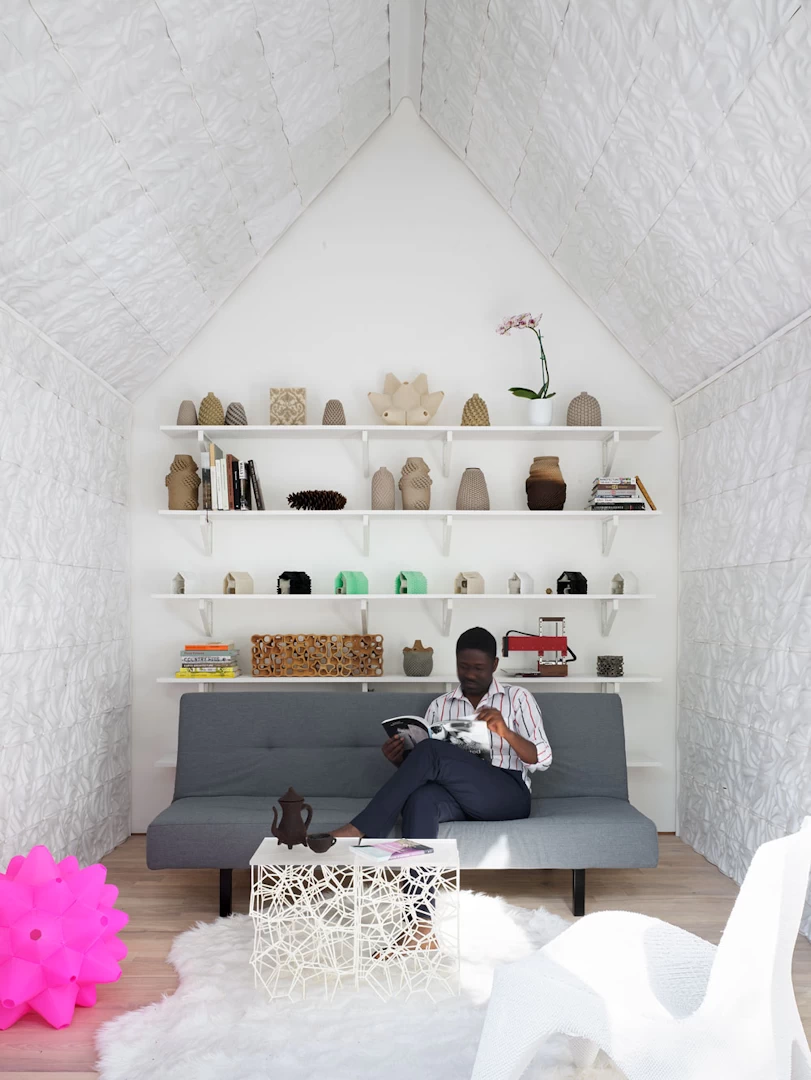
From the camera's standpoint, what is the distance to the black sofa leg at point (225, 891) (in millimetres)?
3141

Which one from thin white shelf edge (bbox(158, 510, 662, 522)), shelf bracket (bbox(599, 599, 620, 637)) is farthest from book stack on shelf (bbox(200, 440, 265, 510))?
shelf bracket (bbox(599, 599, 620, 637))

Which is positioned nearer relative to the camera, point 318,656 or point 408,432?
point 318,656

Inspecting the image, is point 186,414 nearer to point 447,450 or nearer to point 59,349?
point 59,349

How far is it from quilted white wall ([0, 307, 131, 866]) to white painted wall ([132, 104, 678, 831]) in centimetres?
22

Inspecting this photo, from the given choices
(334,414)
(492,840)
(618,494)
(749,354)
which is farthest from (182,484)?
(749,354)

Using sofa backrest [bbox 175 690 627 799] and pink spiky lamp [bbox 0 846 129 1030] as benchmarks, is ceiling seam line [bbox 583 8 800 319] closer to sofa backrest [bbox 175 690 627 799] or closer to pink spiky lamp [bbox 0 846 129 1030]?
sofa backrest [bbox 175 690 627 799]

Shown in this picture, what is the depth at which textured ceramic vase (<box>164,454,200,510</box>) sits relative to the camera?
13.6ft

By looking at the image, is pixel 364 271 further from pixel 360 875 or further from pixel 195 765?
pixel 360 875

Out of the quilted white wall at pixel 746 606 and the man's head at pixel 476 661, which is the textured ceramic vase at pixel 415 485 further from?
the quilted white wall at pixel 746 606

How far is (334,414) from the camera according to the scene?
4180 mm

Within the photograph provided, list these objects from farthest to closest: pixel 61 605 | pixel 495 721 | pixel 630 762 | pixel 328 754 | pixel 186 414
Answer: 1. pixel 186 414
2. pixel 630 762
3. pixel 328 754
4. pixel 61 605
5. pixel 495 721

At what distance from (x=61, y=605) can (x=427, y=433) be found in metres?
1.84

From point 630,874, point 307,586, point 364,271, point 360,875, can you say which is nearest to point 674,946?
point 360,875

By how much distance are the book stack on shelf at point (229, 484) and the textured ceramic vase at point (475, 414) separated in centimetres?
102
